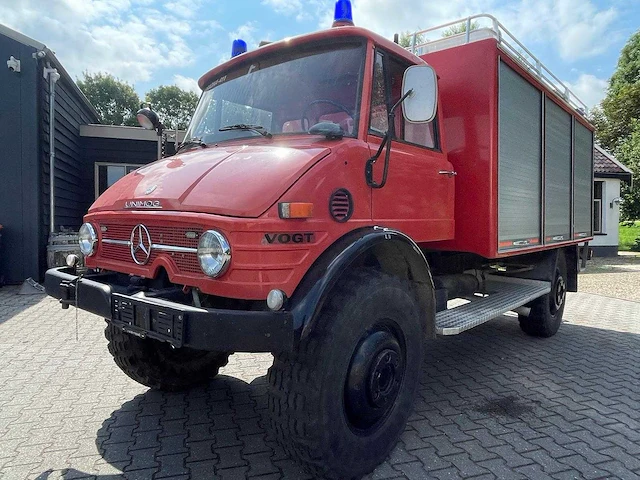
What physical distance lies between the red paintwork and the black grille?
4 centimetres

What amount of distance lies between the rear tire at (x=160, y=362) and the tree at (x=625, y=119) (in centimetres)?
2298

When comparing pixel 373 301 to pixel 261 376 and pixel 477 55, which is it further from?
pixel 477 55

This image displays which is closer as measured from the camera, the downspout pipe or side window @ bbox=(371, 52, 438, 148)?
side window @ bbox=(371, 52, 438, 148)

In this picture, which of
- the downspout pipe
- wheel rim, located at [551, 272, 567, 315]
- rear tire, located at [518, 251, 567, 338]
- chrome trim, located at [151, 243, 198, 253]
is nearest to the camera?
chrome trim, located at [151, 243, 198, 253]

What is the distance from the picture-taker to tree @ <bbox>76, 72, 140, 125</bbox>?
36531 mm

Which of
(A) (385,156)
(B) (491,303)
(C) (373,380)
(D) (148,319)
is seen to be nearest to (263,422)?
(C) (373,380)

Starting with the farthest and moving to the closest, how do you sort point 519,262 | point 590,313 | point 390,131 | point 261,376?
point 590,313, point 519,262, point 261,376, point 390,131

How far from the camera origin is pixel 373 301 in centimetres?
258

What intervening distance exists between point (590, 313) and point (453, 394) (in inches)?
200

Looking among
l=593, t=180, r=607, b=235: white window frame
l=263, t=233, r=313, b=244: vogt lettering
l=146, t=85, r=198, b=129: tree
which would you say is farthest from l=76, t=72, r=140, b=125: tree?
l=263, t=233, r=313, b=244: vogt lettering

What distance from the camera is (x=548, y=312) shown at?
18.7 ft

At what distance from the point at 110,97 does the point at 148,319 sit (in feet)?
131

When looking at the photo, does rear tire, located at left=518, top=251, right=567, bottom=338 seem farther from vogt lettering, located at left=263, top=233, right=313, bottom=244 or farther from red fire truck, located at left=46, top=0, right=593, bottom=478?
vogt lettering, located at left=263, top=233, right=313, bottom=244

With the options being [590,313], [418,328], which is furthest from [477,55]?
[590,313]
